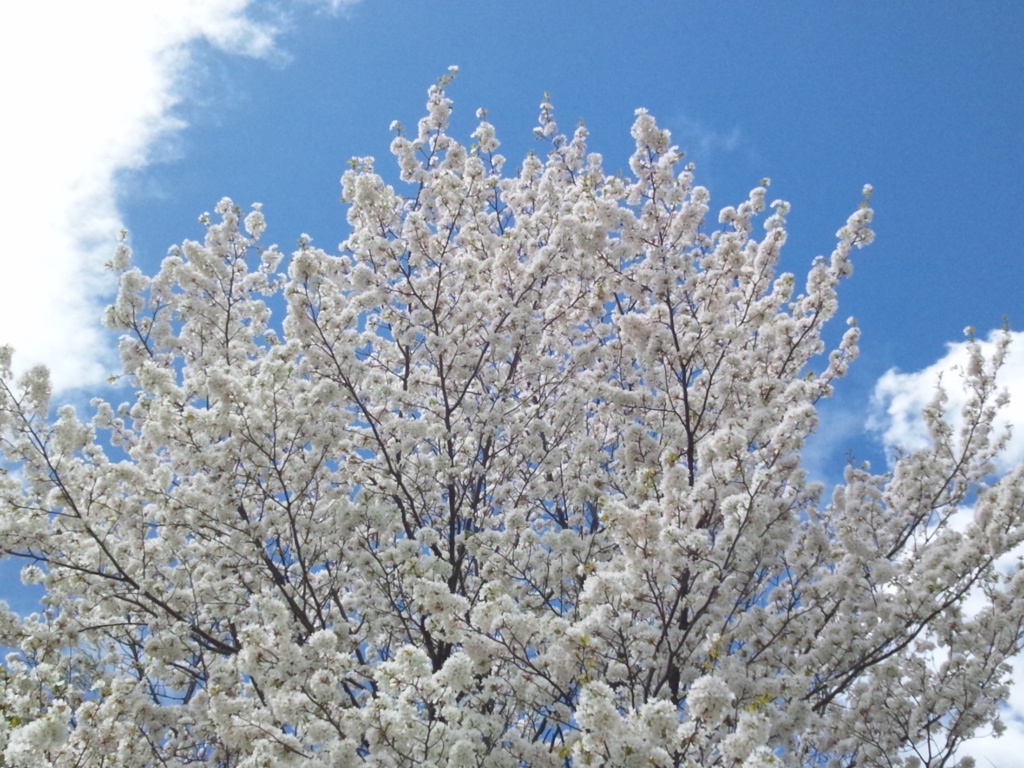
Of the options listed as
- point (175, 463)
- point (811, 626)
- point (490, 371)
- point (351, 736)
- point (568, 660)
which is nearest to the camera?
point (351, 736)

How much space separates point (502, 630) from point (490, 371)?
5.22 meters

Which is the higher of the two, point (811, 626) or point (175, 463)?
point (175, 463)

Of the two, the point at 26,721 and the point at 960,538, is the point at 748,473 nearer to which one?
the point at 960,538

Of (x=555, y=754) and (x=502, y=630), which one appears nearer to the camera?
(x=555, y=754)

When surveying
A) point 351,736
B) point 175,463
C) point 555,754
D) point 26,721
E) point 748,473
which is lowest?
point 555,754

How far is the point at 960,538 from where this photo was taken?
909cm

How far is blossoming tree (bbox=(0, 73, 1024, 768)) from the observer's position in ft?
22.9

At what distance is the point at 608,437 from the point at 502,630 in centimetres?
529

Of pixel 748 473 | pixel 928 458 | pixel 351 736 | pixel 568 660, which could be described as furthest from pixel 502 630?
pixel 928 458

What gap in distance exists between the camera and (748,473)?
29.4 feet

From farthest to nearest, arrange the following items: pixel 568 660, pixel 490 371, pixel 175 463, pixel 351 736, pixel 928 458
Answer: pixel 490 371
pixel 928 458
pixel 175 463
pixel 568 660
pixel 351 736

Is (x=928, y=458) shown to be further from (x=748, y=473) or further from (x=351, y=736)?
Answer: (x=351, y=736)

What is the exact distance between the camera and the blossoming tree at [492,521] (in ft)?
22.9

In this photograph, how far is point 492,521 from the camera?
10828mm
